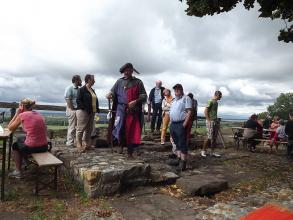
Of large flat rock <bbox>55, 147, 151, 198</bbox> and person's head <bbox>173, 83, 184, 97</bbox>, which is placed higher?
person's head <bbox>173, 83, 184, 97</bbox>

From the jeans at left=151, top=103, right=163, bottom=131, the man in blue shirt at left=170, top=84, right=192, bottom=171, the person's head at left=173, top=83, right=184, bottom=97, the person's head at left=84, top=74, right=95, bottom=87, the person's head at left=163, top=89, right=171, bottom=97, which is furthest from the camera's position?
the jeans at left=151, top=103, right=163, bottom=131

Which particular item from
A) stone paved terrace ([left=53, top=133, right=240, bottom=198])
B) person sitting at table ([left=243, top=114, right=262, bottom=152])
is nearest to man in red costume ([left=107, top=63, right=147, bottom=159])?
stone paved terrace ([left=53, top=133, right=240, bottom=198])

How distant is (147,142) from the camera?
10.5 metres

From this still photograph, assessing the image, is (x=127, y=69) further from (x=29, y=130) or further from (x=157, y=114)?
(x=157, y=114)

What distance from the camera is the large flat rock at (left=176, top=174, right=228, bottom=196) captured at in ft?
19.7

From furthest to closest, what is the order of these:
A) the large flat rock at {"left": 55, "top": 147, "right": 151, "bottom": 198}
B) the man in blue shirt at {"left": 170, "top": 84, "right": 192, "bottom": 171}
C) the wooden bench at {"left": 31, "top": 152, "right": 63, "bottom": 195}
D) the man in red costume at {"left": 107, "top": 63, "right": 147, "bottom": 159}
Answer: the man in blue shirt at {"left": 170, "top": 84, "right": 192, "bottom": 171} < the man in red costume at {"left": 107, "top": 63, "right": 147, "bottom": 159} < the large flat rock at {"left": 55, "top": 147, "right": 151, "bottom": 198} < the wooden bench at {"left": 31, "top": 152, "right": 63, "bottom": 195}

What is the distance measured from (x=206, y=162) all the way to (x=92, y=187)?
3.99m

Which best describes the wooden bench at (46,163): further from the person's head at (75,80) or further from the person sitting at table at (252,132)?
the person sitting at table at (252,132)

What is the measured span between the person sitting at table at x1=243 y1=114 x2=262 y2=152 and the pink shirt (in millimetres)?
7978

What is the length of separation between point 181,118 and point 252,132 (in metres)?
5.60

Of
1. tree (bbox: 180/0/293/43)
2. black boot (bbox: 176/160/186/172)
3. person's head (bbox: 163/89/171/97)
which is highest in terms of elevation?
tree (bbox: 180/0/293/43)

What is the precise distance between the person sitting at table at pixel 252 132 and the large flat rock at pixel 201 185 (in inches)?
242

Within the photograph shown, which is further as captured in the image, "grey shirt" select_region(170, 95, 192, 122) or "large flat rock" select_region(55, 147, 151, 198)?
"grey shirt" select_region(170, 95, 192, 122)

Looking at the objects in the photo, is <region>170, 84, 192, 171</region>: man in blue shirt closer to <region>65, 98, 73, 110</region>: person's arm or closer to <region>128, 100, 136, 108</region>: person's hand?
<region>128, 100, 136, 108</region>: person's hand
